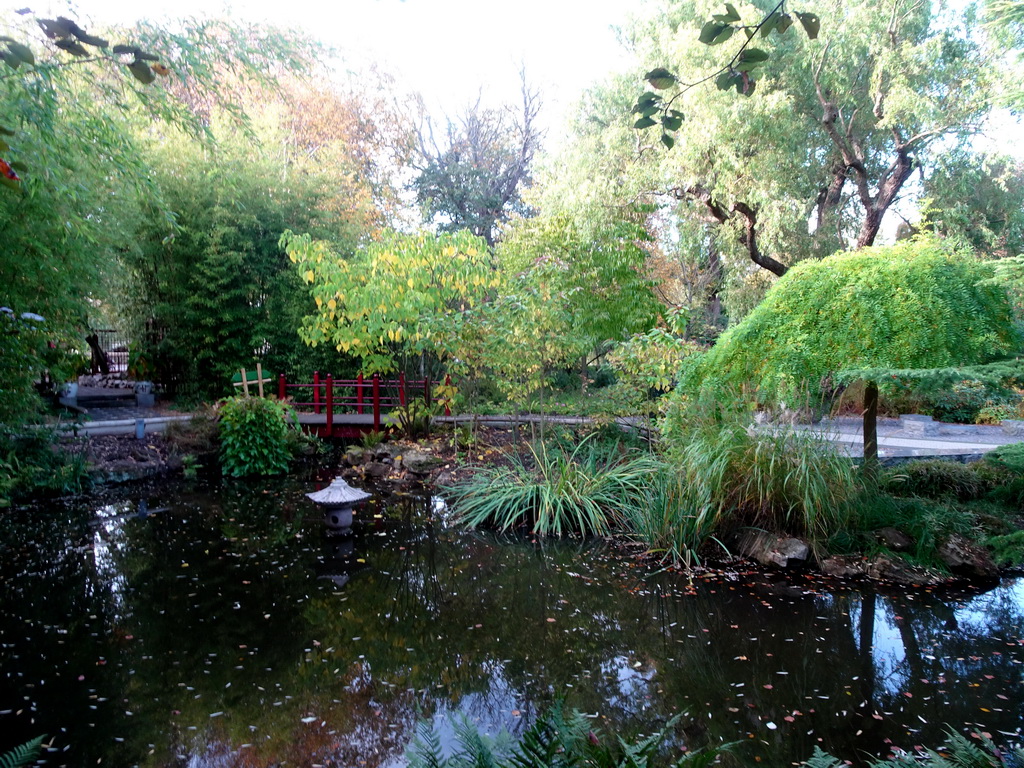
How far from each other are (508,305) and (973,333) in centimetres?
400

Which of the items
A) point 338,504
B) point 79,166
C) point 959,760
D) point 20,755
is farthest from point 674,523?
point 79,166

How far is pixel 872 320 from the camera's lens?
16.4 ft

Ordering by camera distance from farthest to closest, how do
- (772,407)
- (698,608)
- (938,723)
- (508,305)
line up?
(508,305) → (772,407) → (698,608) → (938,723)

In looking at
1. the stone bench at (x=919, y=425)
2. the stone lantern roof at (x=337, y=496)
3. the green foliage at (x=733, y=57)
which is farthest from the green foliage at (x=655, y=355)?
the stone bench at (x=919, y=425)

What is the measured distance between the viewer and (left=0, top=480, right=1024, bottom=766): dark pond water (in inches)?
121

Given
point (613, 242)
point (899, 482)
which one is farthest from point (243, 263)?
point (899, 482)

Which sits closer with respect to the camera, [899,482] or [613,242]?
[899,482]

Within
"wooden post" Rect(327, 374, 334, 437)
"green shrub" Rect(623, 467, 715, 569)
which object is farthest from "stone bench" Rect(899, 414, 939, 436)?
"wooden post" Rect(327, 374, 334, 437)

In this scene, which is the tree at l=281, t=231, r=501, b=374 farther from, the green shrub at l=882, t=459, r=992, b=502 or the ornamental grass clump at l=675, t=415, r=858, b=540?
the green shrub at l=882, t=459, r=992, b=502

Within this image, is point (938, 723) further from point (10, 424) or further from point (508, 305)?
point (10, 424)

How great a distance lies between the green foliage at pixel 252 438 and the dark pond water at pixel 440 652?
2.97 meters

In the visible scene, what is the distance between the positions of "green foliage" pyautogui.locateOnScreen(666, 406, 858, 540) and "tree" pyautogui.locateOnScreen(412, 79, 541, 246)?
12.0 metres

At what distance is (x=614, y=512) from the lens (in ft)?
20.6

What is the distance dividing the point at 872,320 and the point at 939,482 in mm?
2142
